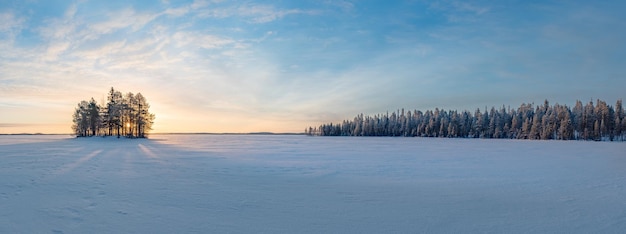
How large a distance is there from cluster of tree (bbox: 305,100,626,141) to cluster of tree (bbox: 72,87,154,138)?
98726mm

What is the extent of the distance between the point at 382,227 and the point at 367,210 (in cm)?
149

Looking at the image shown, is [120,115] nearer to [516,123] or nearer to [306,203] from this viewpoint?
[306,203]

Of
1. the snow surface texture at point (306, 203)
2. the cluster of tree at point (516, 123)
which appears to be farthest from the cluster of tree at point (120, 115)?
the cluster of tree at point (516, 123)

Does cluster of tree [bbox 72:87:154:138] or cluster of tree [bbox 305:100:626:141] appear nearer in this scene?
cluster of tree [bbox 72:87:154:138]

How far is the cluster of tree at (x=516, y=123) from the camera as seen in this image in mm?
95188

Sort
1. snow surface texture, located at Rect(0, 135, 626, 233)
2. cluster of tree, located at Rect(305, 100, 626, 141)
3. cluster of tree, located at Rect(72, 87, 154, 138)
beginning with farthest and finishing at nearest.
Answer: cluster of tree, located at Rect(305, 100, 626, 141) → cluster of tree, located at Rect(72, 87, 154, 138) → snow surface texture, located at Rect(0, 135, 626, 233)

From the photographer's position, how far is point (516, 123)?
10781cm

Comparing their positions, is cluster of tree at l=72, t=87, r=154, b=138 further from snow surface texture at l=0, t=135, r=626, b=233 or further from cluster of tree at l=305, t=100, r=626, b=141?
cluster of tree at l=305, t=100, r=626, b=141

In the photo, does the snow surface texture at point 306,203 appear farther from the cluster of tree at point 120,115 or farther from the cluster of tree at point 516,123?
the cluster of tree at point 516,123

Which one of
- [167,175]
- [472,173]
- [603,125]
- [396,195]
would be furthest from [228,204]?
[603,125]

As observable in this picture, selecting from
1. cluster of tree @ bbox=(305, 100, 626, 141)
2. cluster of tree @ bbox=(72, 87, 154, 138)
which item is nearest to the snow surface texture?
cluster of tree @ bbox=(72, 87, 154, 138)

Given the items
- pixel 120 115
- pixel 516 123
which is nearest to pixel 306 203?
pixel 120 115

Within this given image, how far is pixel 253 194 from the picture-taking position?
10289mm

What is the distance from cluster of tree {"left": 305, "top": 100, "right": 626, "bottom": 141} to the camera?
95.2 m
